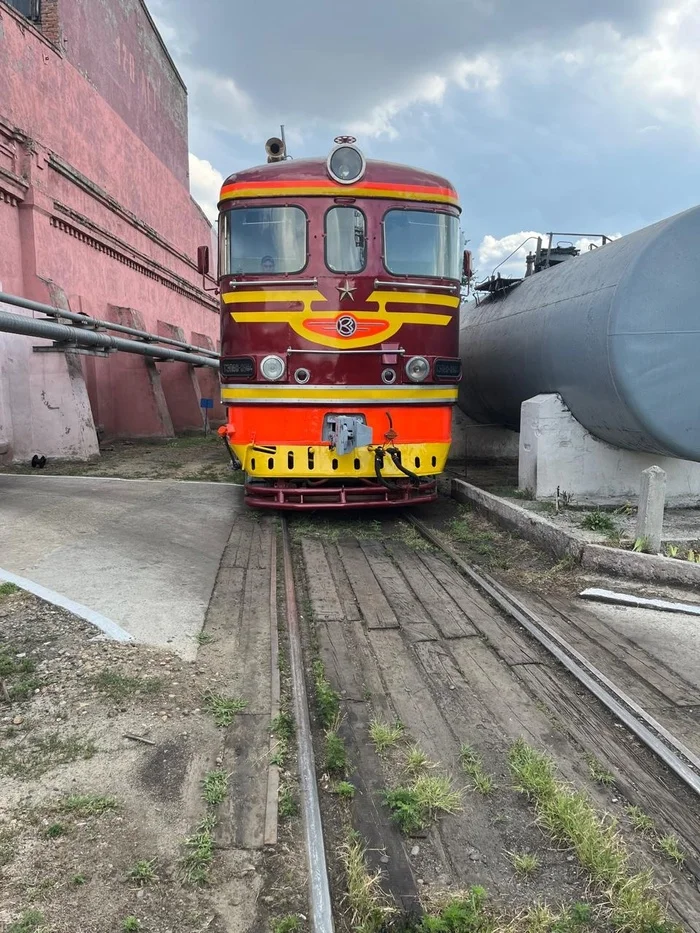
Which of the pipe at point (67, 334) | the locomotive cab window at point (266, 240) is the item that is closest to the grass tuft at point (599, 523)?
the locomotive cab window at point (266, 240)

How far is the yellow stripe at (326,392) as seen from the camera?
6652 mm

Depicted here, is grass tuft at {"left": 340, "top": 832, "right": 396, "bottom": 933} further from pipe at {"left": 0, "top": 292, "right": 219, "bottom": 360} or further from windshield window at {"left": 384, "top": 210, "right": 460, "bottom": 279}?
pipe at {"left": 0, "top": 292, "right": 219, "bottom": 360}

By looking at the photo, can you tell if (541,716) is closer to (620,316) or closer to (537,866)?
(537,866)

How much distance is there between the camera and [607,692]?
3.47 meters

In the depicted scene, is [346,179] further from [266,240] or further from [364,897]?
[364,897]

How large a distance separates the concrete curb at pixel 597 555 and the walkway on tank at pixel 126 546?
307cm

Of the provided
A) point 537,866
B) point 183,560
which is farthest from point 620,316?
point 537,866

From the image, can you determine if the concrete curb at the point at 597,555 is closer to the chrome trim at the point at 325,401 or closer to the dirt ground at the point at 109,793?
the chrome trim at the point at 325,401

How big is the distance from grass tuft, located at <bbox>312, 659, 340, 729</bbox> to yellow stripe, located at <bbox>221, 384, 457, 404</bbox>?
3.54 meters

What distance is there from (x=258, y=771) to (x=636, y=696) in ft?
6.88

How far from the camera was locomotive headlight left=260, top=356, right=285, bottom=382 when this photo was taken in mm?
6660

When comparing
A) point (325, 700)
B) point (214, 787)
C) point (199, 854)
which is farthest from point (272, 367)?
point (199, 854)

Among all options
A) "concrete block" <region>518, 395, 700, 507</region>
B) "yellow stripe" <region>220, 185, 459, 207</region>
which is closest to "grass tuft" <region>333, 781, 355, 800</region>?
"concrete block" <region>518, 395, 700, 507</region>

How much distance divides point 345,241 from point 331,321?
0.90 m
